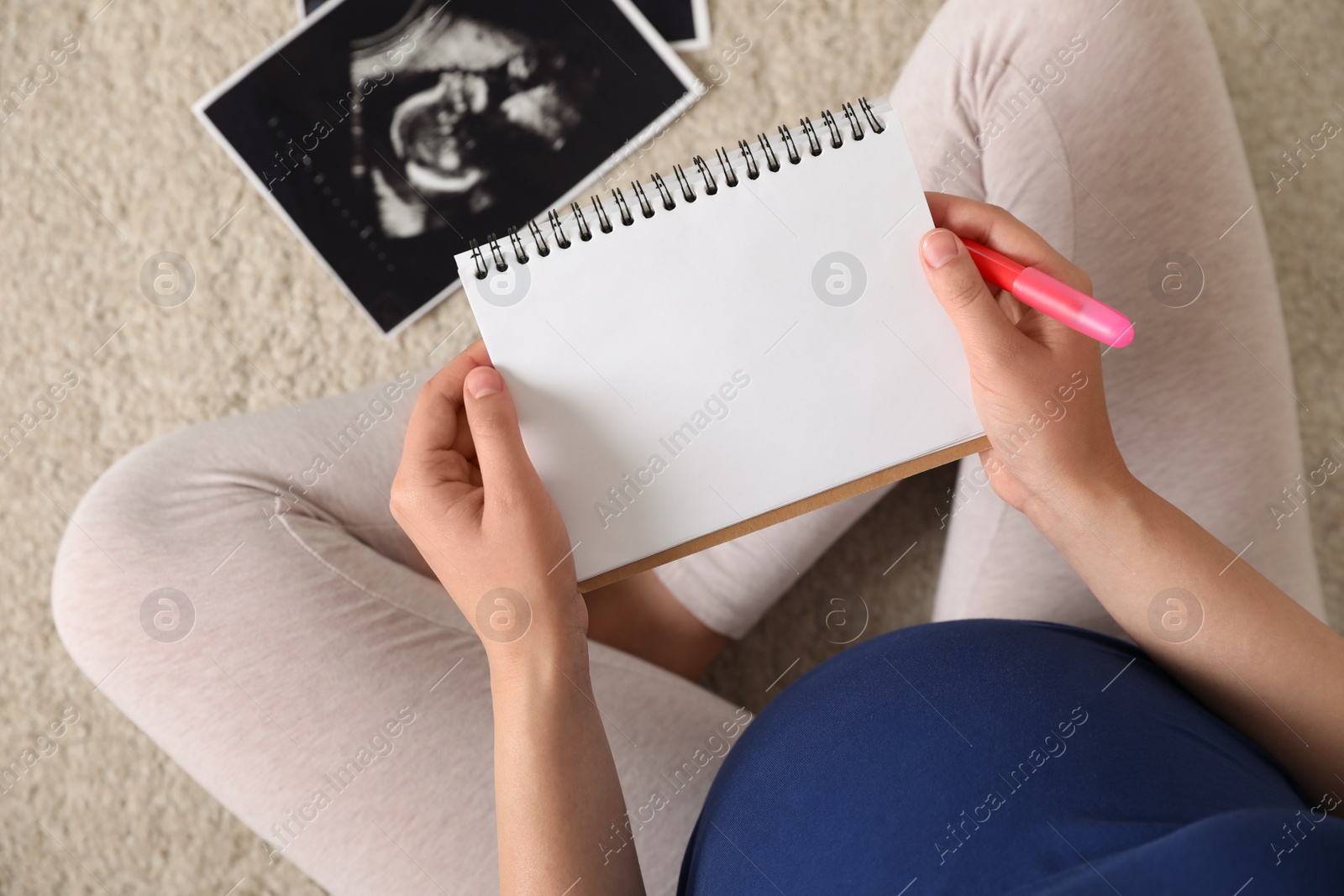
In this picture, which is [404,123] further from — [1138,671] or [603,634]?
[1138,671]

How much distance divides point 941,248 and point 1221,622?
0.84ft

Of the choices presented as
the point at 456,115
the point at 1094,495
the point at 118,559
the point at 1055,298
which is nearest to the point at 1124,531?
the point at 1094,495

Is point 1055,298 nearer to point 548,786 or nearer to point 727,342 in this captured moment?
point 727,342

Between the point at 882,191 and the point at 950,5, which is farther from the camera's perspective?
the point at 950,5

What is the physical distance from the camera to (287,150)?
2.97 feet

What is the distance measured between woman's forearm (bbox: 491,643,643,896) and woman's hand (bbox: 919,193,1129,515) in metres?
0.27

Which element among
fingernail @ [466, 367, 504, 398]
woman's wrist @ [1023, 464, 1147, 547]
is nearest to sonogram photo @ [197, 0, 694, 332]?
fingernail @ [466, 367, 504, 398]

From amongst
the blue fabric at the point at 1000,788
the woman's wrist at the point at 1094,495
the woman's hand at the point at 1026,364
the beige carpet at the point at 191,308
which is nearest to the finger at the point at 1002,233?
the woman's hand at the point at 1026,364

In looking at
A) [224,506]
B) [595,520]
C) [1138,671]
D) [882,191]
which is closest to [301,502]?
[224,506]

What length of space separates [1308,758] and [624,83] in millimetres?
Answer: 801

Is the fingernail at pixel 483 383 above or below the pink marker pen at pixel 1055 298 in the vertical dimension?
above

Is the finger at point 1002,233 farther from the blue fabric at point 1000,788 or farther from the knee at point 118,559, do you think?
the knee at point 118,559

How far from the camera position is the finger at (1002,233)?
459mm

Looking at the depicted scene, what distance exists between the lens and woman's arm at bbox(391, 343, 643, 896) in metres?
0.45
